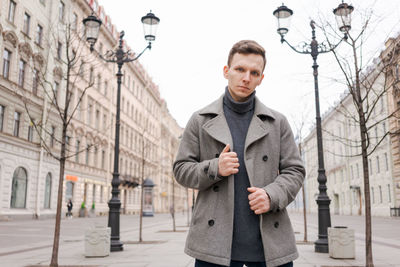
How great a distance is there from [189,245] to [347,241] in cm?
775

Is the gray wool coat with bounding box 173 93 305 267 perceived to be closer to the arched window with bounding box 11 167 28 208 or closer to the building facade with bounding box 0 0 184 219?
the building facade with bounding box 0 0 184 219

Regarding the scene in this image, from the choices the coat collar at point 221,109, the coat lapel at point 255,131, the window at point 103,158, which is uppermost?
the window at point 103,158

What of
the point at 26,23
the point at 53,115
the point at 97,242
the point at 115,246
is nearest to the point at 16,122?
the point at 53,115

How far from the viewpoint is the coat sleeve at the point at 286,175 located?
79.9 inches

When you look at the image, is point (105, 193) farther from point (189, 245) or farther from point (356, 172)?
point (189, 245)

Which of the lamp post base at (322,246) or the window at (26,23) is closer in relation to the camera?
the lamp post base at (322,246)

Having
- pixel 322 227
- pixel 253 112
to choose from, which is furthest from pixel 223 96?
pixel 322 227

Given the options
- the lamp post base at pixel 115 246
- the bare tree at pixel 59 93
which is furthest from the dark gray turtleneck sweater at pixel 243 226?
the lamp post base at pixel 115 246

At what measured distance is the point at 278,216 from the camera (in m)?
2.12

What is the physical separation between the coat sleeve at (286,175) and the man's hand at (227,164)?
0.66 feet

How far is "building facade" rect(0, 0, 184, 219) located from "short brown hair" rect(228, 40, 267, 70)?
31.8 feet

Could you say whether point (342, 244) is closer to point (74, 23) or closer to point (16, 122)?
point (16, 122)

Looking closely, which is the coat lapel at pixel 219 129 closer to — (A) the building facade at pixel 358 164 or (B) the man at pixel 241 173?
(B) the man at pixel 241 173

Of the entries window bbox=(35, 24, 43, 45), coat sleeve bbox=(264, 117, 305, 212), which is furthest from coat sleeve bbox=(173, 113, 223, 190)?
window bbox=(35, 24, 43, 45)
